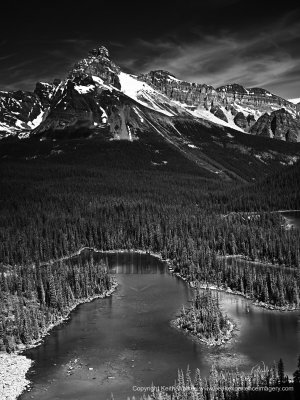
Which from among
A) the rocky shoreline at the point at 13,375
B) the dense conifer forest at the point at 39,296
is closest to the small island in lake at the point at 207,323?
the dense conifer forest at the point at 39,296

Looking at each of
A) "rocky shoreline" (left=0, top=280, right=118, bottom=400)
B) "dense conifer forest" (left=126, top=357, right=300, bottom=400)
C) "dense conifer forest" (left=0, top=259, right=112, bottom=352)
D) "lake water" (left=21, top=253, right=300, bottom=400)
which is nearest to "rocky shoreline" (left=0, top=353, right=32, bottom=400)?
"rocky shoreline" (left=0, top=280, right=118, bottom=400)

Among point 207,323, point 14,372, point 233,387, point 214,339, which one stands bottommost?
point 233,387

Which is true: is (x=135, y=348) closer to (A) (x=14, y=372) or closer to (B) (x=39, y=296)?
(A) (x=14, y=372)

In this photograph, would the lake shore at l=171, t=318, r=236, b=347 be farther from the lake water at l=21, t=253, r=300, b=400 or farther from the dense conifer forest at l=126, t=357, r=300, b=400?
the dense conifer forest at l=126, t=357, r=300, b=400

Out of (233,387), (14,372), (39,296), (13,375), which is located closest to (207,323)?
(233,387)

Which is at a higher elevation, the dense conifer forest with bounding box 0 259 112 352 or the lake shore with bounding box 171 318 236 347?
the dense conifer forest with bounding box 0 259 112 352

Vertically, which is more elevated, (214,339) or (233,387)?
(214,339)

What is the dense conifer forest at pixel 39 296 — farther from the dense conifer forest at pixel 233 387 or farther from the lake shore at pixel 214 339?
the dense conifer forest at pixel 233 387
